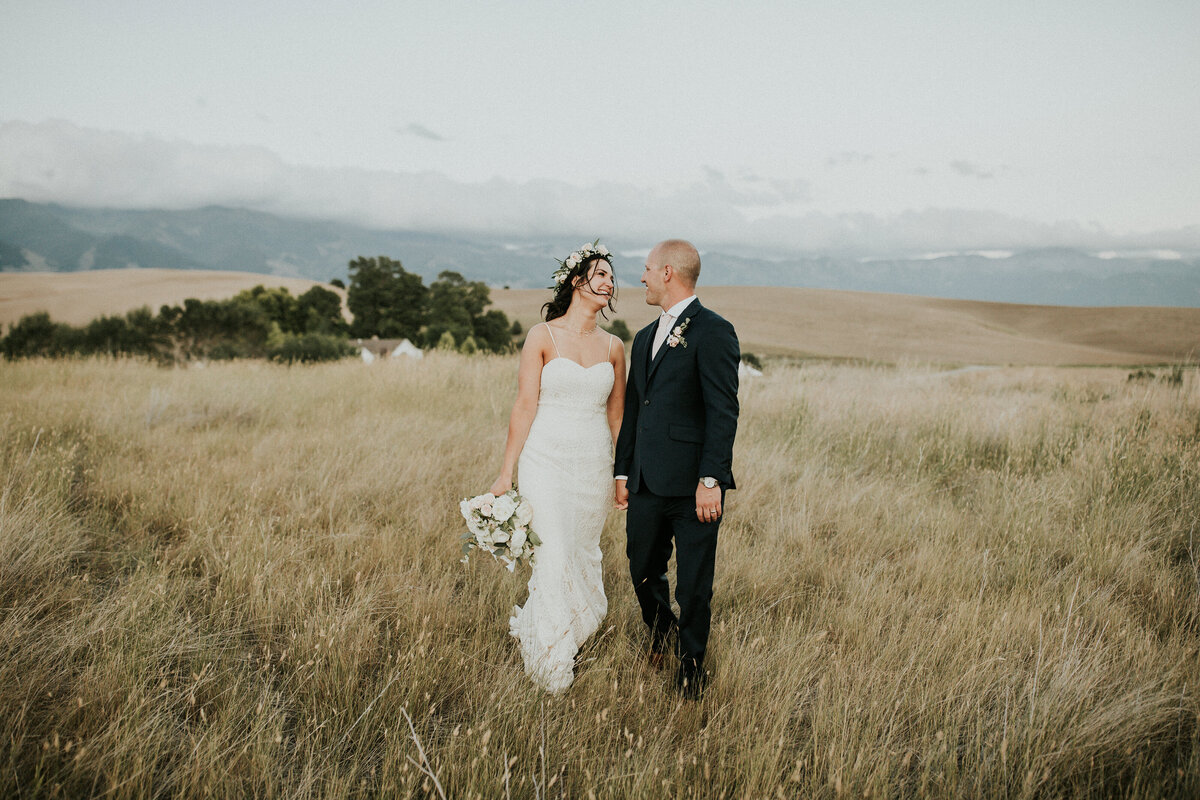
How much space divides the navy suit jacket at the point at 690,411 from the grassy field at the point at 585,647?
105cm

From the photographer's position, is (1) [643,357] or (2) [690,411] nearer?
(2) [690,411]

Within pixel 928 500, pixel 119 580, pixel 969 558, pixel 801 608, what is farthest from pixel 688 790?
pixel 928 500

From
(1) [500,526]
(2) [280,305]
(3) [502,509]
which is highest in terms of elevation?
(2) [280,305]

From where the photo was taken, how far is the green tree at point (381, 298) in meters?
63.0

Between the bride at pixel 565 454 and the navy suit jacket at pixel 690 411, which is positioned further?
the bride at pixel 565 454

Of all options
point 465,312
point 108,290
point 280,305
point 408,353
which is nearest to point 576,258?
point 408,353

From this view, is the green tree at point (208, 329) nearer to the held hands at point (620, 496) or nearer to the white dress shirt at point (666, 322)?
the held hands at point (620, 496)

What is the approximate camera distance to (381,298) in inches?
2491

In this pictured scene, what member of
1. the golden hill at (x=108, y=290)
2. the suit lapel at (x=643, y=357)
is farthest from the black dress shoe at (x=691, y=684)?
the golden hill at (x=108, y=290)

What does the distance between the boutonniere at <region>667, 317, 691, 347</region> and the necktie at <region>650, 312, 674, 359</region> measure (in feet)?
0.30

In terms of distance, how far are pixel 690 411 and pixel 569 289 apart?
1.08 metres

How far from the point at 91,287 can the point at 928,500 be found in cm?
11166

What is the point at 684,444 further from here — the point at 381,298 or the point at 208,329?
the point at 381,298

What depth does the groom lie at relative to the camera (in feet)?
9.41
